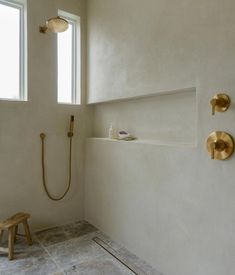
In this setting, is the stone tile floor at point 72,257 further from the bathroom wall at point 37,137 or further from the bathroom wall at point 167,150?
the bathroom wall at point 37,137

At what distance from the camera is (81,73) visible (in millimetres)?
2908

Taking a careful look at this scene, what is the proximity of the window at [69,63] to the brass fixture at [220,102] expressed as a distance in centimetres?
185

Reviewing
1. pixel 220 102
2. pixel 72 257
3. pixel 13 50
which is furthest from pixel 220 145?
pixel 13 50

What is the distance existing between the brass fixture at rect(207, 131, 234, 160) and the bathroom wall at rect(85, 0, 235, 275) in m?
0.04

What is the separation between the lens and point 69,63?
9.59 ft

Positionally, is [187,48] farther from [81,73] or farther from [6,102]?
[6,102]

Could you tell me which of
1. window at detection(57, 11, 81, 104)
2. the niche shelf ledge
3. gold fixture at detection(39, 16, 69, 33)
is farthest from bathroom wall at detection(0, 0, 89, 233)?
the niche shelf ledge

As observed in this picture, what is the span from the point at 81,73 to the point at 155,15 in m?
1.24

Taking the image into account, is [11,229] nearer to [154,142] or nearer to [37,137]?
[37,137]

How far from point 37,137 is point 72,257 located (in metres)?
1.29

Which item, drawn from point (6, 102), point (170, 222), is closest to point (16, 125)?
point (6, 102)

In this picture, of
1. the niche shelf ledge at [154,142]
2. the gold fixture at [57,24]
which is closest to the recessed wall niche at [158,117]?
the niche shelf ledge at [154,142]

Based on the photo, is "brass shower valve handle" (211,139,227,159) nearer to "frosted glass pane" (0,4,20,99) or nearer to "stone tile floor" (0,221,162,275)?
"stone tile floor" (0,221,162,275)

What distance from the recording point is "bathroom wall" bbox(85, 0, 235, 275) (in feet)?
4.87
